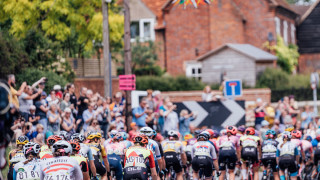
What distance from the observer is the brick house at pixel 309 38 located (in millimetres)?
55031

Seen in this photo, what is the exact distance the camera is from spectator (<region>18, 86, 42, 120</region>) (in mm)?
18766

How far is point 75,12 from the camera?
30406mm

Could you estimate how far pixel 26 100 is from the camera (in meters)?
18.9

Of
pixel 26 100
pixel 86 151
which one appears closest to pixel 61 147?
pixel 86 151

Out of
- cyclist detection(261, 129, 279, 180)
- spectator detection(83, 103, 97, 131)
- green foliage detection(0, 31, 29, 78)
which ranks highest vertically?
green foliage detection(0, 31, 29, 78)

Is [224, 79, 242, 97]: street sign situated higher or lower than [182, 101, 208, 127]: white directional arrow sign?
higher

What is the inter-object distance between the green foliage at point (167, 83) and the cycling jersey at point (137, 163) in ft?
91.1

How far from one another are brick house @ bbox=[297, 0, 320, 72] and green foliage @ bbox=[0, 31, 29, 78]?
110ft

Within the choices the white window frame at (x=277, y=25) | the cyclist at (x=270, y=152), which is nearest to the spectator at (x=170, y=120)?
the cyclist at (x=270, y=152)

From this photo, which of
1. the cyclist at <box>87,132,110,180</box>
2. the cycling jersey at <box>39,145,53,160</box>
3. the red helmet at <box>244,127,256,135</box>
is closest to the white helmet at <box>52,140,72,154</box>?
the cycling jersey at <box>39,145,53,160</box>

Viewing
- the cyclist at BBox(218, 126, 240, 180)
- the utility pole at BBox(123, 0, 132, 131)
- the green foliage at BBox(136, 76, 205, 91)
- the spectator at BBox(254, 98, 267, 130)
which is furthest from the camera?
the green foliage at BBox(136, 76, 205, 91)

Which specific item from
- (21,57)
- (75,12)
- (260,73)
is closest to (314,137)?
(21,57)

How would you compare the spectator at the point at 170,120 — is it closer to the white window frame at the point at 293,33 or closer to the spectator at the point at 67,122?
the spectator at the point at 67,122

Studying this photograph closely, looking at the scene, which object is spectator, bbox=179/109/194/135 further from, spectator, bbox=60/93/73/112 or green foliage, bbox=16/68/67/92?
green foliage, bbox=16/68/67/92
